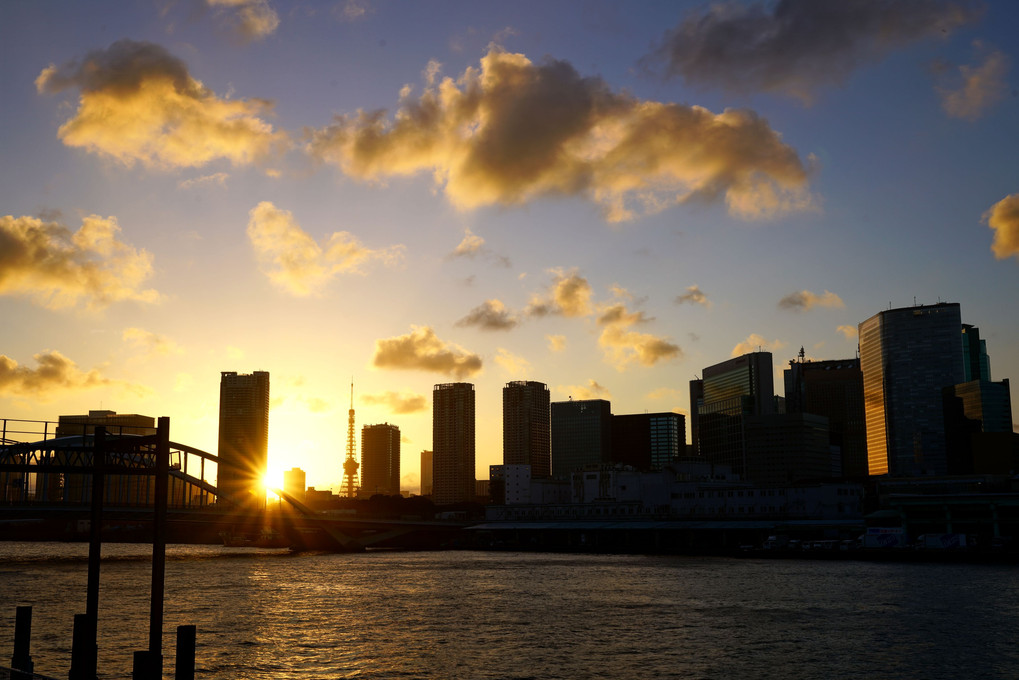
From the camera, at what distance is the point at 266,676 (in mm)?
46656

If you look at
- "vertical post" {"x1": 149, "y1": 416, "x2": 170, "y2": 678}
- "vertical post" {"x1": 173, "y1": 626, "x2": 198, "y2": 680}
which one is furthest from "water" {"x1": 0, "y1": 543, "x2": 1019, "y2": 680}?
"vertical post" {"x1": 173, "y1": 626, "x2": 198, "y2": 680}

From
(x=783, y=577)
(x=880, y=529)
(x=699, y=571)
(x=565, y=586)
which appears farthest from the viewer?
(x=880, y=529)

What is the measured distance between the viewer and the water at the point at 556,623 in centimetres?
4928

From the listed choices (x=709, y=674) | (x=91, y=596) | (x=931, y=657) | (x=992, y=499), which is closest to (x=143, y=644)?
(x=91, y=596)

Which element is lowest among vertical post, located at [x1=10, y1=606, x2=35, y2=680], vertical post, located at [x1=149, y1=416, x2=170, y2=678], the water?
the water

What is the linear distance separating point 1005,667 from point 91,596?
43632mm

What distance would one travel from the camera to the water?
162 ft

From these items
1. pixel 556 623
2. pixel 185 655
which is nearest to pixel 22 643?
pixel 185 655

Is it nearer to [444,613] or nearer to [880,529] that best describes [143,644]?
[444,613]

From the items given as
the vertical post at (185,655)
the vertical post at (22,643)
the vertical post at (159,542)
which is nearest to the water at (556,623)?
the vertical post at (22,643)

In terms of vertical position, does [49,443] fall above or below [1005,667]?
above

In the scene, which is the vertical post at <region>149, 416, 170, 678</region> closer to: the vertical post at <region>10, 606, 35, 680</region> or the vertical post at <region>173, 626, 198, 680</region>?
the vertical post at <region>173, 626, 198, 680</region>

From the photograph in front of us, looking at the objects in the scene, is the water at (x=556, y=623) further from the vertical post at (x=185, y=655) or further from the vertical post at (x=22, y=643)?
the vertical post at (x=185, y=655)

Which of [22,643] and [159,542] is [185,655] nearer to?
[159,542]
